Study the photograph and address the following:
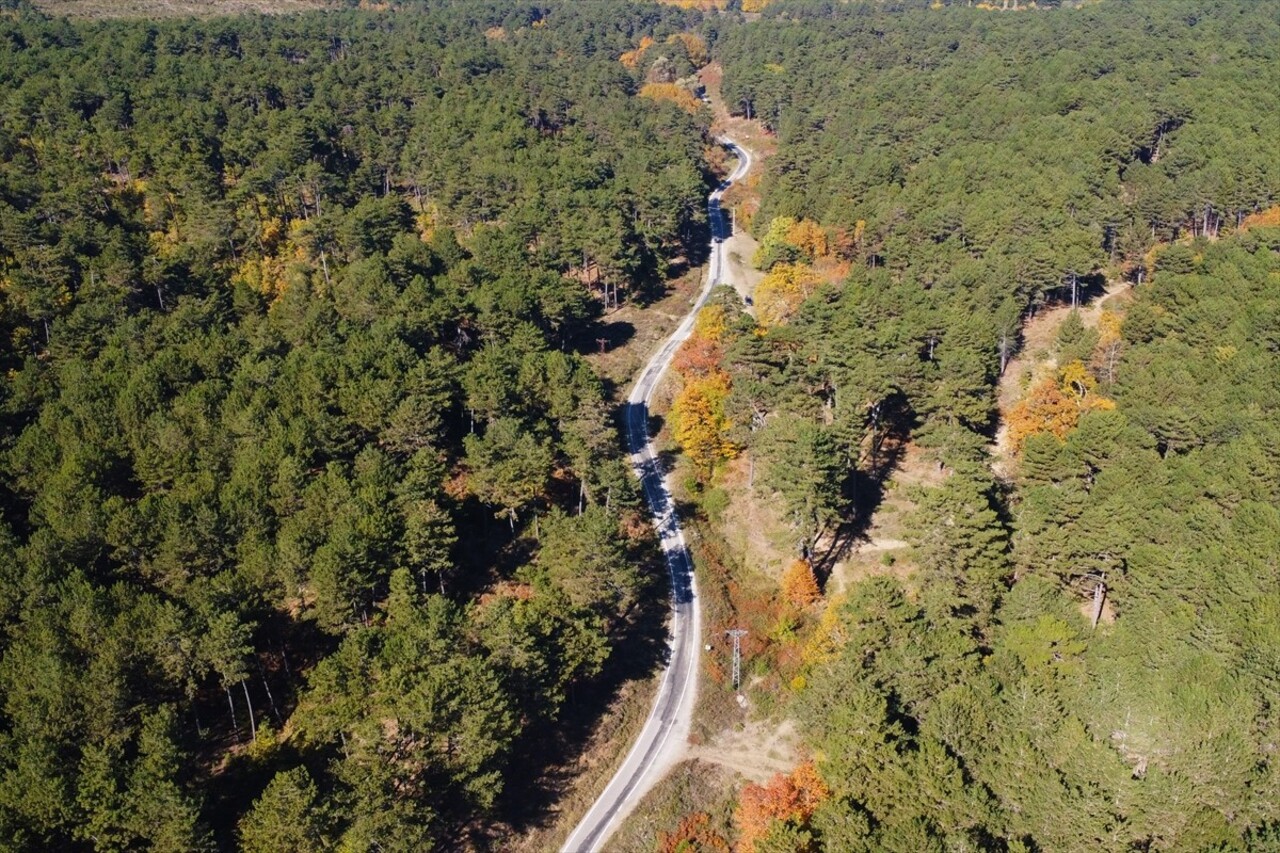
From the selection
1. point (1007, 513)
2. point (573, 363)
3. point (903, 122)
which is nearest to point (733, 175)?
point (903, 122)

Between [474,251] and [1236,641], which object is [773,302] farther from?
[1236,641]

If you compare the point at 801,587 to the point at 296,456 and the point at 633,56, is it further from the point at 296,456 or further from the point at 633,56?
the point at 633,56

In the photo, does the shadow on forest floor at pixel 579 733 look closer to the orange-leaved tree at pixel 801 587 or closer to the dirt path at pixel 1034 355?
the orange-leaved tree at pixel 801 587

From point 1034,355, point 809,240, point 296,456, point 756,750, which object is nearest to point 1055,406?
point 1034,355

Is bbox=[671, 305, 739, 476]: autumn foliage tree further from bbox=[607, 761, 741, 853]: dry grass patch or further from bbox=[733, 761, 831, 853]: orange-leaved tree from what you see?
bbox=[733, 761, 831, 853]: orange-leaved tree

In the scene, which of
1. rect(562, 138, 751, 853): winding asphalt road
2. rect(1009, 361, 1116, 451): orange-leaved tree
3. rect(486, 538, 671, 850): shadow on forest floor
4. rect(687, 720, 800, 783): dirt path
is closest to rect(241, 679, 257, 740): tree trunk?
rect(486, 538, 671, 850): shadow on forest floor

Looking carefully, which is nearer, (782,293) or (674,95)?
(782,293)
